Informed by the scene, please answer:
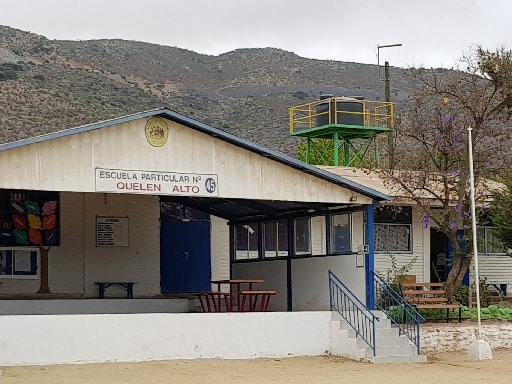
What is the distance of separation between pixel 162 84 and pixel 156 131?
70.5 meters

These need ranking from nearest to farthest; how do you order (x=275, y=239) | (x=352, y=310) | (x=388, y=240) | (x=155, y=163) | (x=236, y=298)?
(x=155, y=163)
(x=352, y=310)
(x=236, y=298)
(x=275, y=239)
(x=388, y=240)

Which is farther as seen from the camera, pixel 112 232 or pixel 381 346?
pixel 112 232

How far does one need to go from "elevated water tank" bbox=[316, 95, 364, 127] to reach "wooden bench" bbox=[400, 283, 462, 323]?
41.1ft

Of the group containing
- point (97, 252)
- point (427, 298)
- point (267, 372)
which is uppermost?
point (97, 252)

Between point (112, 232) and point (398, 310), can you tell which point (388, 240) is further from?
point (112, 232)

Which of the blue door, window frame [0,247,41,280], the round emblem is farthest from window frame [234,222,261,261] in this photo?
the round emblem

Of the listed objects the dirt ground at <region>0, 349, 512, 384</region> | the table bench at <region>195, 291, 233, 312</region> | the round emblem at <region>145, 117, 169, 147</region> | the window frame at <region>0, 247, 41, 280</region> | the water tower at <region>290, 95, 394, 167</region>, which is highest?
the water tower at <region>290, 95, 394, 167</region>

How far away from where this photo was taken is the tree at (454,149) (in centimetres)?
2388

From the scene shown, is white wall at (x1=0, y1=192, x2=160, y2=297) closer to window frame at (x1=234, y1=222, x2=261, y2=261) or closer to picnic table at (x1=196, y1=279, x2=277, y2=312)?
Answer: picnic table at (x1=196, y1=279, x2=277, y2=312)

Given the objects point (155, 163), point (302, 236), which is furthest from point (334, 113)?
point (155, 163)

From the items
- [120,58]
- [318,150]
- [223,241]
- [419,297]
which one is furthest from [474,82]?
[120,58]

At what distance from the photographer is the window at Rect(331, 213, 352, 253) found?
21.5 m

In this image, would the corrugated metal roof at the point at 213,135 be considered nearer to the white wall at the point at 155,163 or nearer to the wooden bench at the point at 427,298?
the white wall at the point at 155,163

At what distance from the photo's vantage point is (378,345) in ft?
64.2
